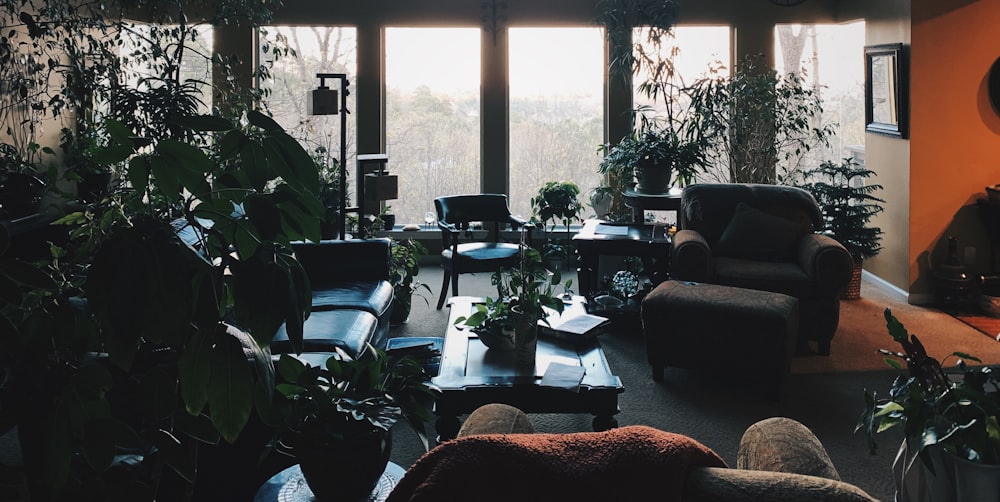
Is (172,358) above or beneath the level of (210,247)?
beneath

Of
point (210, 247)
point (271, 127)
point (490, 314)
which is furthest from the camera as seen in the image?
point (490, 314)

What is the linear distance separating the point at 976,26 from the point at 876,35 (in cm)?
85

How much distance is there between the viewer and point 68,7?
6227mm

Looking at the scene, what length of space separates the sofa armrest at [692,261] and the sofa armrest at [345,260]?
5.82ft

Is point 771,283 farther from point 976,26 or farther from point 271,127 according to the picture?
point 271,127

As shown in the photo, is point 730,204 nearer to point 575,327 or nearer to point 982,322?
point 982,322

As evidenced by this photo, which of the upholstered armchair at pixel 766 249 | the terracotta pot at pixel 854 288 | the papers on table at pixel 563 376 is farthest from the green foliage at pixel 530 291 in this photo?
the terracotta pot at pixel 854 288

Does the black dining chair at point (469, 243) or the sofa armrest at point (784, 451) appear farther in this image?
the black dining chair at point (469, 243)

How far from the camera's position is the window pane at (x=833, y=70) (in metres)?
7.85

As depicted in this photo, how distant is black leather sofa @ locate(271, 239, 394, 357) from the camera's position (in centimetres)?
405


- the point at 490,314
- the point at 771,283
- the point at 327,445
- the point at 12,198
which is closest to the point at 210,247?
the point at 327,445

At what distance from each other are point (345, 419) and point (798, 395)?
325cm

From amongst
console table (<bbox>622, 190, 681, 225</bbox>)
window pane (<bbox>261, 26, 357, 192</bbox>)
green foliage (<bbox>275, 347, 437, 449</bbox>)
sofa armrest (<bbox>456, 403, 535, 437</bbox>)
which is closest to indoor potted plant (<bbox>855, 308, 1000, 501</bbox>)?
sofa armrest (<bbox>456, 403, 535, 437</bbox>)

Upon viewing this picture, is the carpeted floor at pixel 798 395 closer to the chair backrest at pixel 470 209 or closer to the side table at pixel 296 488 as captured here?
the chair backrest at pixel 470 209
